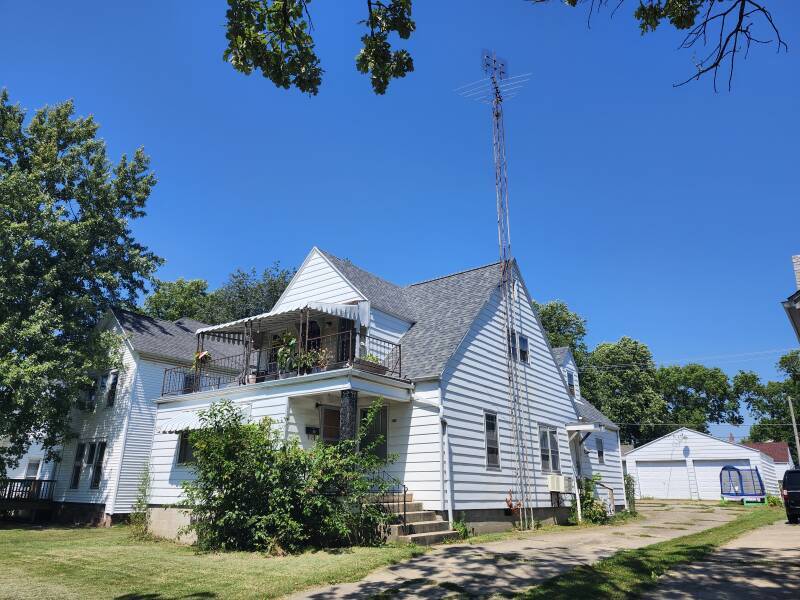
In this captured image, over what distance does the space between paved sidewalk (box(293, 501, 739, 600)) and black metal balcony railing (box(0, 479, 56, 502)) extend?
2085 centimetres

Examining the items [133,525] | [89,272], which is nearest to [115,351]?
[89,272]

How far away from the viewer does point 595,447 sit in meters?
23.3

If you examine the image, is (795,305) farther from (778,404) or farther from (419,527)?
(778,404)

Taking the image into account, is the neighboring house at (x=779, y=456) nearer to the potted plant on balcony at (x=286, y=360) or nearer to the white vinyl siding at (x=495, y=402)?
the white vinyl siding at (x=495, y=402)

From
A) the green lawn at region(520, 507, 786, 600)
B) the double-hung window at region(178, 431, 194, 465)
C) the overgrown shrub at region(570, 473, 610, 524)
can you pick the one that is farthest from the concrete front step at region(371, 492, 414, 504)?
the overgrown shrub at region(570, 473, 610, 524)

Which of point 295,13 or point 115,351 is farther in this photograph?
point 115,351

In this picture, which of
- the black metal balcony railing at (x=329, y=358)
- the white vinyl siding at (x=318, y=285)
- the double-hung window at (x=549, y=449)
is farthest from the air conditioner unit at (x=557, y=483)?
the white vinyl siding at (x=318, y=285)

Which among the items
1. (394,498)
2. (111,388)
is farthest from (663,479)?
(111,388)

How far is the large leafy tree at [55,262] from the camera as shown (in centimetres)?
A: 2105

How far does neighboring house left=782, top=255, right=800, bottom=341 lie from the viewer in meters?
10.1

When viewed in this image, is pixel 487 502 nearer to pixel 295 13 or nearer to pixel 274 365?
pixel 274 365

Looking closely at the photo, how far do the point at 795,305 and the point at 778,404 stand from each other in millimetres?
71838

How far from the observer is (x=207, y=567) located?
982cm

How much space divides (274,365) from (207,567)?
9914 millimetres
